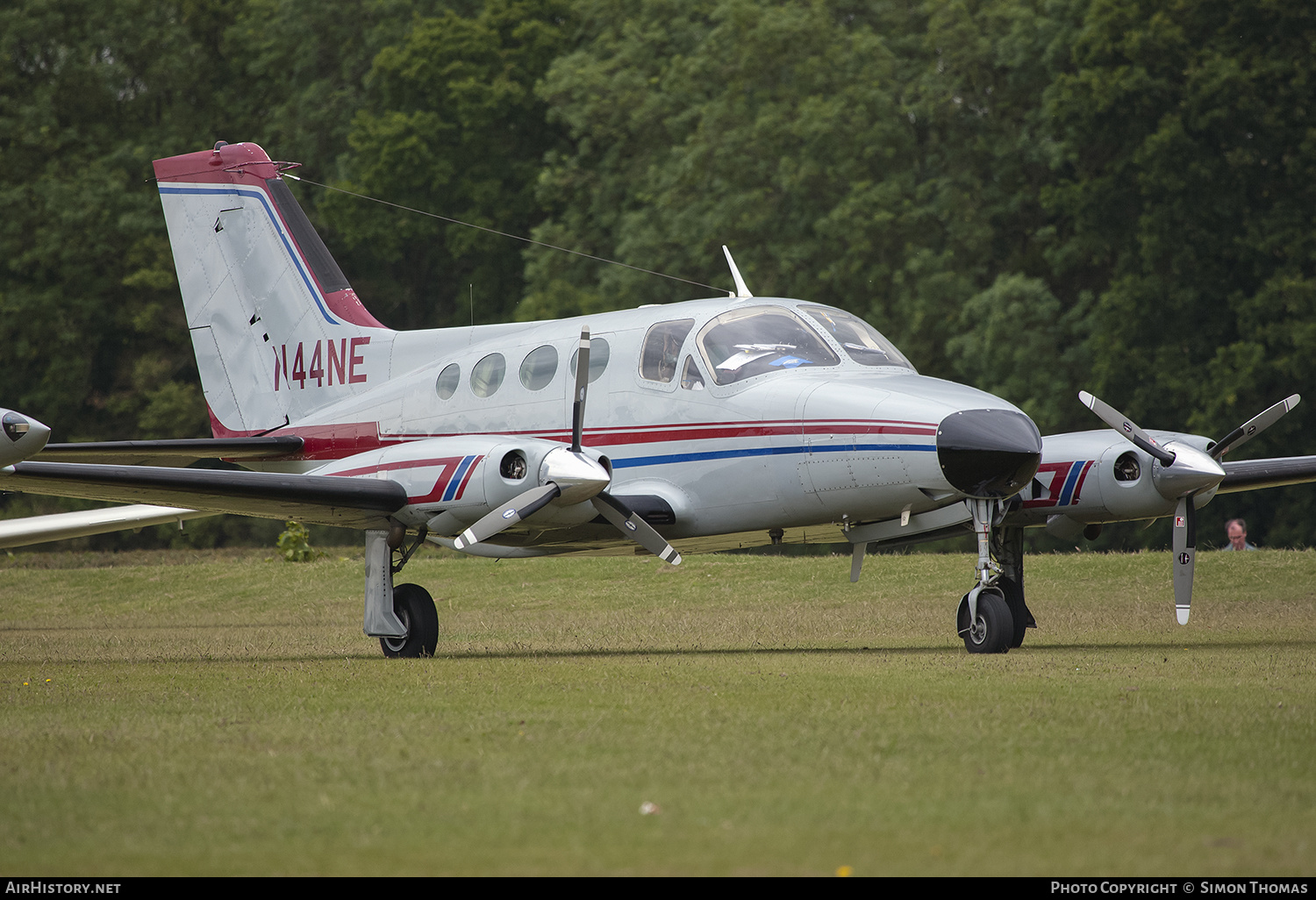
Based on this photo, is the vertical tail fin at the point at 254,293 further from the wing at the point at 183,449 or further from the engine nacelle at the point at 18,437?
the engine nacelle at the point at 18,437

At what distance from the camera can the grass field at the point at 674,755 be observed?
5.87 m

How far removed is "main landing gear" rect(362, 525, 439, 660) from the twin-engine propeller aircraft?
0.02 meters

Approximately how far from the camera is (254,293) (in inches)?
757

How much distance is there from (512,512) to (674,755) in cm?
563

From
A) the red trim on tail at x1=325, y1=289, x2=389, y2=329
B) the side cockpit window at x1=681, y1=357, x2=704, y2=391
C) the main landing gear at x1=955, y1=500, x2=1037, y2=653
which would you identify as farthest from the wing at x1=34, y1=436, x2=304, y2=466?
the main landing gear at x1=955, y1=500, x2=1037, y2=653

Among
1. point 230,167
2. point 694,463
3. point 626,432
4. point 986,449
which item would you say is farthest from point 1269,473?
point 230,167

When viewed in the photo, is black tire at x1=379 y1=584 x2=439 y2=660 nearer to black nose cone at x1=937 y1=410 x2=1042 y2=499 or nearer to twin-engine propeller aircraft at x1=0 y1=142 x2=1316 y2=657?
twin-engine propeller aircraft at x1=0 y1=142 x2=1316 y2=657

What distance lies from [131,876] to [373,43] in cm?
5290

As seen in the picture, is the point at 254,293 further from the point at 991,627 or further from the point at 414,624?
the point at 991,627

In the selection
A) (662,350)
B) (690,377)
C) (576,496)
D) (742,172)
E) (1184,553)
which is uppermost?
(742,172)

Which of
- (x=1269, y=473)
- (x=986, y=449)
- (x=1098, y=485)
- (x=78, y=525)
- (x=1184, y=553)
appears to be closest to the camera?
(x=986, y=449)

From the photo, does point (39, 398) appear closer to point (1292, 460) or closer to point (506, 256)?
point (506, 256)

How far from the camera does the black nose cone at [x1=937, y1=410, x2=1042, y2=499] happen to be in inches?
500

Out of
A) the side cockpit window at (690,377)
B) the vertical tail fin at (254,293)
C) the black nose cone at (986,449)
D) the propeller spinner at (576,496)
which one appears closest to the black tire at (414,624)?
the propeller spinner at (576,496)
